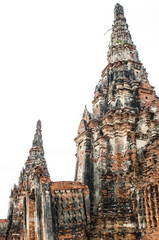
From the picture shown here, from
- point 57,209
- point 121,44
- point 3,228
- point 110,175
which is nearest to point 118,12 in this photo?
point 121,44

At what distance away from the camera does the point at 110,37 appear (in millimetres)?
23562

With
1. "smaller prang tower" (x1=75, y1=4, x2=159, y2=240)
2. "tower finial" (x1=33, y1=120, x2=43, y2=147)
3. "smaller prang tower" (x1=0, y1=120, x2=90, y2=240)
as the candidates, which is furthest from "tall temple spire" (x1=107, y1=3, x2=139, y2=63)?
"smaller prang tower" (x1=0, y1=120, x2=90, y2=240)

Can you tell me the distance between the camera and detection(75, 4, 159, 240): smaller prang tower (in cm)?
1218

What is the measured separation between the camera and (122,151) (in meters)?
15.0

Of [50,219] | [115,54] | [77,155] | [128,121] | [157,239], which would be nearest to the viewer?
[157,239]

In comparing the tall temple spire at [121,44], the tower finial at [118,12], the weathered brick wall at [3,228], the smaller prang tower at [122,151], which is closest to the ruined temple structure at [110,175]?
the smaller prang tower at [122,151]

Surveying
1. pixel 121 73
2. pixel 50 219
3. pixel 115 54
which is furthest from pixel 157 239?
pixel 115 54

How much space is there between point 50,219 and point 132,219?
393 cm

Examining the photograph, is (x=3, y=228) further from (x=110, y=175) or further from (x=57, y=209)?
(x=110, y=175)

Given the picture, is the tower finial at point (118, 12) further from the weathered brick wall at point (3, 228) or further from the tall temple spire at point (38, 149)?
the weathered brick wall at point (3, 228)

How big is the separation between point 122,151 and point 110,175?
5.27 feet

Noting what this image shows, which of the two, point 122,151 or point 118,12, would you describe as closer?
point 122,151

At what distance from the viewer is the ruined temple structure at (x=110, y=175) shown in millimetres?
12125

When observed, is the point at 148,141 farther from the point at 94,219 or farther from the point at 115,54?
the point at 115,54
